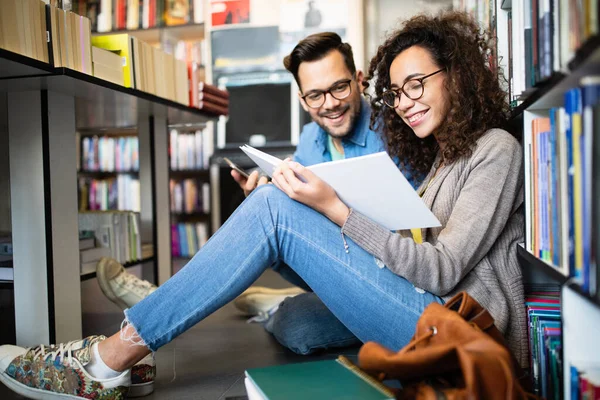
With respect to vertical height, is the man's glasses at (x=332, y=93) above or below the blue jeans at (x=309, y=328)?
above

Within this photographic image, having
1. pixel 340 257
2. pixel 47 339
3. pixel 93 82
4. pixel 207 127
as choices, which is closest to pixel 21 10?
pixel 93 82

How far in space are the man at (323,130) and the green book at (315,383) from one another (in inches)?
22.9

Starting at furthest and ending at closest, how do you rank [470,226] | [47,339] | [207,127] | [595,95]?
[207,127] → [47,339] → [470,226] → [595,95]

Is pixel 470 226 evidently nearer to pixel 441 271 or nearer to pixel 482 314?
pixel 441 271

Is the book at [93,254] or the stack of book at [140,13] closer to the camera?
the book at [93,254]

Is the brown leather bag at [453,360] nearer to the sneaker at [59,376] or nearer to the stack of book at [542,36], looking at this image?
the stack of book at [542,36]

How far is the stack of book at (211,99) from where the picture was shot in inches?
93.8

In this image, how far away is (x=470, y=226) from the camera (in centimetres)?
107

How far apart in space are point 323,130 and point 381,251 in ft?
3.09

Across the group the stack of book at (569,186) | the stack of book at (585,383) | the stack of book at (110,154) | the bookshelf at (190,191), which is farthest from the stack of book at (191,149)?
the stack of book at (585,383)

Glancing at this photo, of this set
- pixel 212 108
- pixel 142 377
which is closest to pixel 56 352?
pixel 142 377

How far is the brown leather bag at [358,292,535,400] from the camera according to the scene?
799 mm

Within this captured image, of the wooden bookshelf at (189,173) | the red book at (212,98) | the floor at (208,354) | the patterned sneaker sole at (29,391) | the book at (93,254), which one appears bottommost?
the floor at (208,354)

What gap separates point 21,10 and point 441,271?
1142mm
